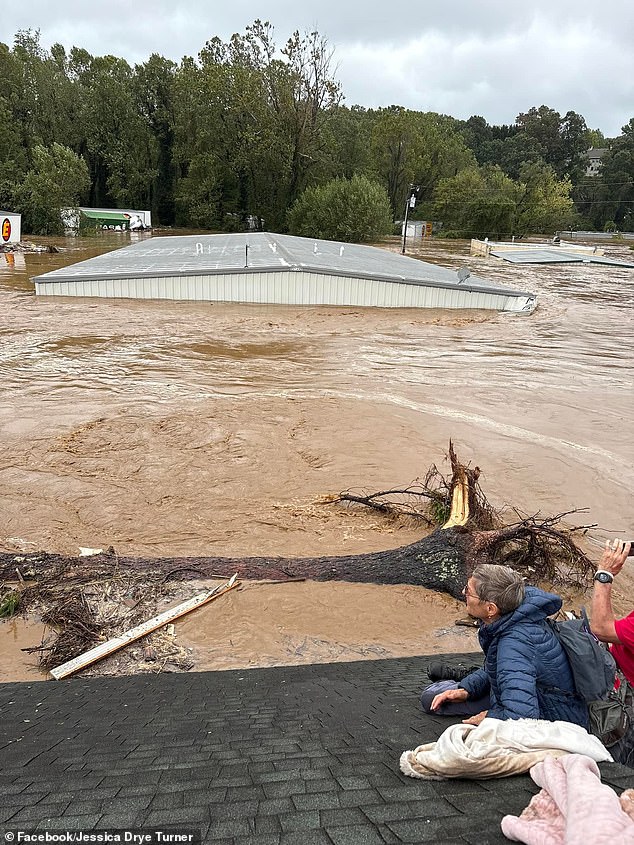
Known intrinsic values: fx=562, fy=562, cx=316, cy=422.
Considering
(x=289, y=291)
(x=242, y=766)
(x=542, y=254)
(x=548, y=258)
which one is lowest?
(x=242, y=766)

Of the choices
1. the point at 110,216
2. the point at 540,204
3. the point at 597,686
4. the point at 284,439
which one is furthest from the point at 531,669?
the point at 540,204

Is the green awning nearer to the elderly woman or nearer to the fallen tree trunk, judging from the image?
the fallen tree trunk

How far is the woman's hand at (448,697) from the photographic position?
307 cm

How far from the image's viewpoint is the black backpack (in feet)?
8.81

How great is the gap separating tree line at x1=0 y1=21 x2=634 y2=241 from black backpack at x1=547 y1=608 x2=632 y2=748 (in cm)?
4676

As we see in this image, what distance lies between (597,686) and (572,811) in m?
1.18

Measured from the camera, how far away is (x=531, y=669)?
271 centimetres

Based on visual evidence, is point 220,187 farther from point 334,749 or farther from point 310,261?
point 334,749

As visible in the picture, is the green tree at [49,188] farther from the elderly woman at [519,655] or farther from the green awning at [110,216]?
the elderly woman at [519,655]

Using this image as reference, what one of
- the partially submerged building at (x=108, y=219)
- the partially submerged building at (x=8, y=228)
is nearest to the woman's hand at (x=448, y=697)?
the partially submerged building at (x=8, y=228)

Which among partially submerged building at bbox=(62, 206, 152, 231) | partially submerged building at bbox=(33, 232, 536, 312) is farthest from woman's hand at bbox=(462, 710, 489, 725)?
partially submerged building at bbox=(62, 206, 152, 231)

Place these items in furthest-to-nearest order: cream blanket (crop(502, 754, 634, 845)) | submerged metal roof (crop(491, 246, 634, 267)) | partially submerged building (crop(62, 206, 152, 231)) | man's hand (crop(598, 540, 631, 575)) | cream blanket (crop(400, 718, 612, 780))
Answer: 1. partially submerged building (crop(62, 206, 152, 231))
2. submerged metal roof (crop(491, 246, 634, 267))
3. man's hand (crop(598, 540, 631, 575))
4. cream blanket (crop(400, 718, 612, 780))
5. cream blanket (crop(502, 754, 634, 845))

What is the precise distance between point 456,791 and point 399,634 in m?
3.36

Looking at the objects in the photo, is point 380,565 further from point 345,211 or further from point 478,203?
point 478,203
